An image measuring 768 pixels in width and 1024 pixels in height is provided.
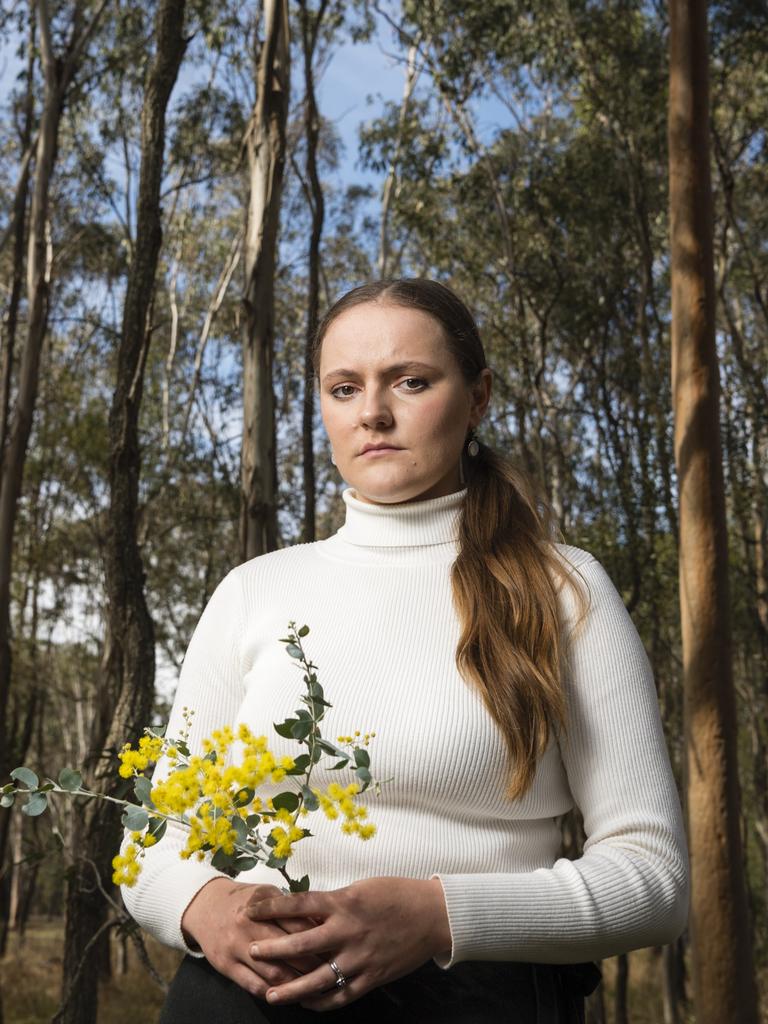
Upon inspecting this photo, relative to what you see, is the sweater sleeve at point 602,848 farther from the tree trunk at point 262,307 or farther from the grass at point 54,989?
the grass at point 54,989

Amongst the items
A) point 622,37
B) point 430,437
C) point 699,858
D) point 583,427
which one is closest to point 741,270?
point 583,427

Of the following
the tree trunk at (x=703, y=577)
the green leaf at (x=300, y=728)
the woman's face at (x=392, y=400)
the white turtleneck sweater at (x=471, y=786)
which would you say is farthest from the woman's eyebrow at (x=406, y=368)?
the tree trunk at (x=703, y=577)

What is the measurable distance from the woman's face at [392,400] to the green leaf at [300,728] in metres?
0.50

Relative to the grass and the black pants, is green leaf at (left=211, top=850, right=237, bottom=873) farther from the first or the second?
the grass

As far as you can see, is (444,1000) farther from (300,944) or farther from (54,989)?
(54,989)

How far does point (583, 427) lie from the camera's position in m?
14.1

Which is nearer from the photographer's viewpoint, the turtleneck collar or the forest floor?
the turtleneck collar

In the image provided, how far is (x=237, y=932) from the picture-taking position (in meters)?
1.22

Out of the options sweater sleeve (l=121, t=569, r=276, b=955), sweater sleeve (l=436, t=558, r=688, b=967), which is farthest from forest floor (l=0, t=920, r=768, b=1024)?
sweater sleeve (l=436, t=558, r=688, b=967)

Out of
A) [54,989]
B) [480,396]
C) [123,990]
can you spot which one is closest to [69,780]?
[480,396]

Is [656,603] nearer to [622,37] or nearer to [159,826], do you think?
[622,37]

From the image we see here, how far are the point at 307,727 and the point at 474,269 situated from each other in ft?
40.7

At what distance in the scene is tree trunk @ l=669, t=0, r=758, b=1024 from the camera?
497 centimetres

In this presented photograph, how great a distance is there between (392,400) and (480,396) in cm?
20
